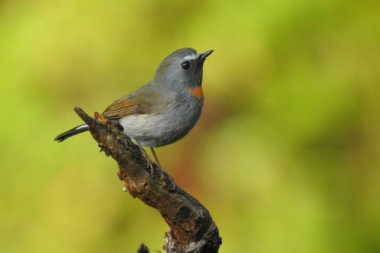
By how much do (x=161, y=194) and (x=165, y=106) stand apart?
3.40 feet

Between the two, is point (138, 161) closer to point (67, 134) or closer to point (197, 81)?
point (67, 134)

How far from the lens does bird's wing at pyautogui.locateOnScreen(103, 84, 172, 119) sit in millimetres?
3834

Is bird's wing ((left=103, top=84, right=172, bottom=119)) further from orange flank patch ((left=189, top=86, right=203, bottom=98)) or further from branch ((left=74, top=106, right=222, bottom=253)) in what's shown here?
branch ((left=74, top=106, right=222, bottom=253))

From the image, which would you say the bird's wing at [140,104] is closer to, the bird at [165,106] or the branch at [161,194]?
the bird at [165,106]

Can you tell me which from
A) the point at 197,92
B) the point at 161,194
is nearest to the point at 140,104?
the point at 197,92

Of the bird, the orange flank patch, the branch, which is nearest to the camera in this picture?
the branch

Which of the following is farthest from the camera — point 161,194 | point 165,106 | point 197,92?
point 197,92

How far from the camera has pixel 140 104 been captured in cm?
391

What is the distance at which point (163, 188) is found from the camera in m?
3.04

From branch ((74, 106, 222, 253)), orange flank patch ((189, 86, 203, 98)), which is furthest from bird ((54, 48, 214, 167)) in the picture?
branch ((74, 106, 222, 253))

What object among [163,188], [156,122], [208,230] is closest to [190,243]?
[208,230]

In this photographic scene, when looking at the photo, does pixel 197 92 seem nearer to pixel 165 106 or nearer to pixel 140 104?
pixel 165 106

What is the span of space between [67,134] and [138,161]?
1.18 metres

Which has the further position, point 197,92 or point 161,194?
point 197,92
